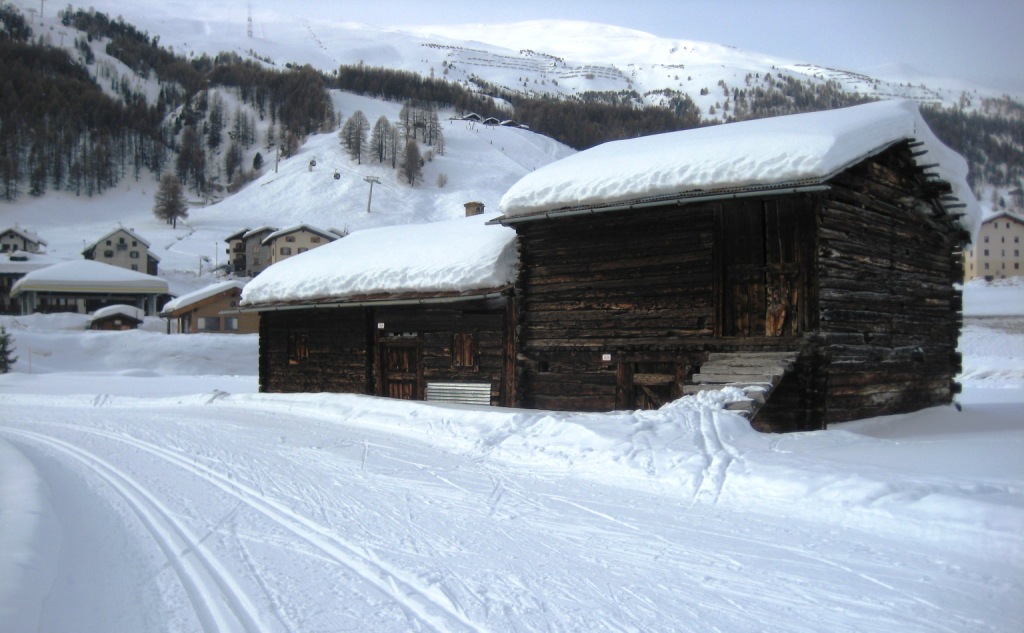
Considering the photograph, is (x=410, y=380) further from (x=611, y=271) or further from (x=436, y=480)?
(x=436, y=480)

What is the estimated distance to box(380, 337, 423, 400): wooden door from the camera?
63.3ft

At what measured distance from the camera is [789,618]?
4312 millimetres

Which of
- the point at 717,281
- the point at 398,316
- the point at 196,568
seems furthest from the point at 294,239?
the point at 196,568

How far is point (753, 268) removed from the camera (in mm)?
13469

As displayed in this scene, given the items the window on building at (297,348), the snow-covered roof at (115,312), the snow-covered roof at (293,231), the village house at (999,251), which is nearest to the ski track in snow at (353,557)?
the window on building at (297,348)

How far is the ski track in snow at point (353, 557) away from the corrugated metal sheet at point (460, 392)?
8481 mm

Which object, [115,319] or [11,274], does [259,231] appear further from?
[115,319]

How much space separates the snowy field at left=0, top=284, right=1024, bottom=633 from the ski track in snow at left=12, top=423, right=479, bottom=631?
0.9 inches

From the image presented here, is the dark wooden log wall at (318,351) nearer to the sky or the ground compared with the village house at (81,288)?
nearer to the ground

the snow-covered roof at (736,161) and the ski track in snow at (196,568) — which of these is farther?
the snow-covered roof at (736,161)

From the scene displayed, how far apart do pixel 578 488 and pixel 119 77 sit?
202m

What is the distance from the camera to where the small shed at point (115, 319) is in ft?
176

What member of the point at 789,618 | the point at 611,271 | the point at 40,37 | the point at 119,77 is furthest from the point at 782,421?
the point at 40,37

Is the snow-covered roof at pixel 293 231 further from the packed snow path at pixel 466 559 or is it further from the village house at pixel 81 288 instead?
the packed snow path at pixel 466 559
